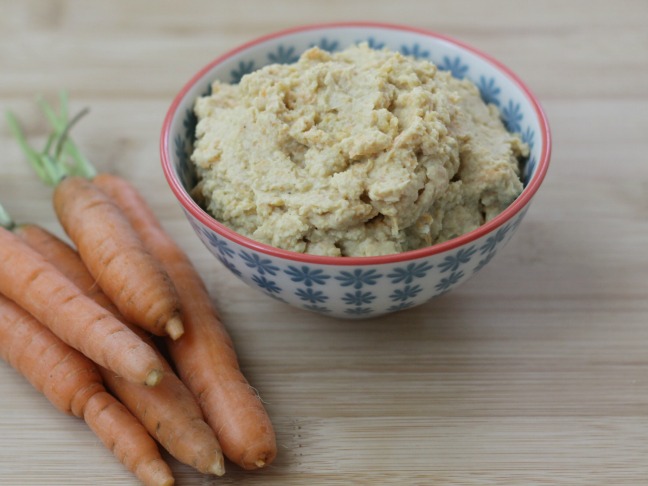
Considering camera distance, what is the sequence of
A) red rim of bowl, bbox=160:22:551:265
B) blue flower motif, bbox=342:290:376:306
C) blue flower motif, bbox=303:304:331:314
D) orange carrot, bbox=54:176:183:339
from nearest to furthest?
red rim of bowl, bbox=160:22:551:265 → blue flower motif, bbox=342:290:376:306 → blue flower motif, bbox=303:304:331:314 → orange carrot, bbox=54:176:183:339

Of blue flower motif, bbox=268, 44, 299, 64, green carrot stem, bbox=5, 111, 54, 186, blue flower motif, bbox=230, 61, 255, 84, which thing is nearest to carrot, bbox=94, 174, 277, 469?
green carrot stem, bbox=5, 111, 54, 186

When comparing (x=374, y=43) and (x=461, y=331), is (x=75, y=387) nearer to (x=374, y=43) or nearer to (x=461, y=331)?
(x=461, y=331)

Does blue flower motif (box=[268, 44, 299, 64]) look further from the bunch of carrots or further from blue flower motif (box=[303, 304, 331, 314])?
blue flower motif (box=[303, 304, 331, 314])

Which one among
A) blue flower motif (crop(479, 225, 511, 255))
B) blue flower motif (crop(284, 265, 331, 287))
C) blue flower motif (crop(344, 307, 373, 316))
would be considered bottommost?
blue flower motif (crop(344, 307, 373, 316))

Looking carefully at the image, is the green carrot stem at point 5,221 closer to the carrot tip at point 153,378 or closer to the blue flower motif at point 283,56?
the carrot tip at point 153,378

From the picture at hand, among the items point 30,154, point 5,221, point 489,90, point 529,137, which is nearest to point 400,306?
point 529,137

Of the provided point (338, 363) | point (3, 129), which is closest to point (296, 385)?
point (338, 363)

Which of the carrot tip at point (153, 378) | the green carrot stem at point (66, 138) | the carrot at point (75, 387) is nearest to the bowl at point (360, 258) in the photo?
the carrot tip at point (153, 378)
